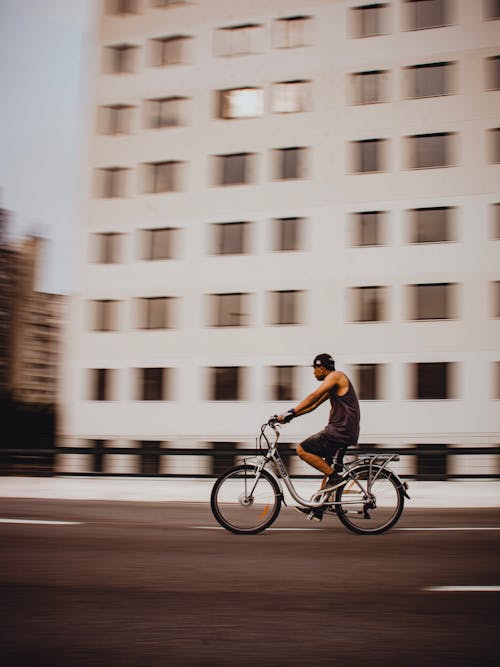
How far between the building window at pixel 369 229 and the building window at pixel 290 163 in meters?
2.95

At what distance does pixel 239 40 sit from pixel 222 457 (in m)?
17.2

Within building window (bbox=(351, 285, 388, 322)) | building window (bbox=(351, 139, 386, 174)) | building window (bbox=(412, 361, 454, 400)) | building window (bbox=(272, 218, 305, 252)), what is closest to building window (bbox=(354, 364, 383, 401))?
building window (bbox=(412, 361, 454, 400))

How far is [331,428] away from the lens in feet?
25.9

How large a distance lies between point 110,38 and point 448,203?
16.4m

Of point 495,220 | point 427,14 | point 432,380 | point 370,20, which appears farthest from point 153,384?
point 427,14

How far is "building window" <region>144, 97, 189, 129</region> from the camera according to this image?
3431cm

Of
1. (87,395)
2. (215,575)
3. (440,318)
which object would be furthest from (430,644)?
(87,395)

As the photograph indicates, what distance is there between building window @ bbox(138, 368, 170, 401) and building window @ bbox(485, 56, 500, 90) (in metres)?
16.4

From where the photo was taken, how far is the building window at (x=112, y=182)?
34750 millimetres

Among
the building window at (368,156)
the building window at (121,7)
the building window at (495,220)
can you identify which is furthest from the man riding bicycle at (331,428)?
the building window at (121,7)

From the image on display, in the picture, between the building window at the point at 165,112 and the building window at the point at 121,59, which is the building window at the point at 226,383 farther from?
the building window at the point at 121,59

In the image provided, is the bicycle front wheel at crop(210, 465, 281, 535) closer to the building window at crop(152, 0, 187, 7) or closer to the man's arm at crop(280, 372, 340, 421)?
the man's arm at crop(280, 372, 340, 421)

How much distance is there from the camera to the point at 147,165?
3444 cm

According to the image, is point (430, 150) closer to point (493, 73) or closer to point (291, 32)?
point (493, 73)
